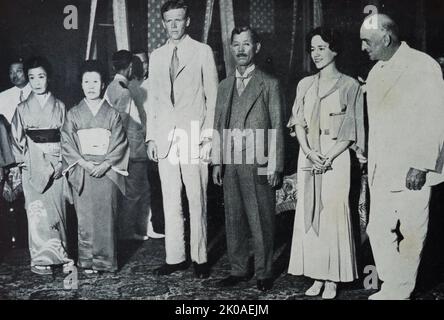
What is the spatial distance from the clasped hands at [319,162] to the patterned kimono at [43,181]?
1701 mm

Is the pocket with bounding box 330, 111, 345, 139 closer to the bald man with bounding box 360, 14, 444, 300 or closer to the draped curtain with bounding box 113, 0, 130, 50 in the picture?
the bald man with bounding box 360, 14, 444, 300

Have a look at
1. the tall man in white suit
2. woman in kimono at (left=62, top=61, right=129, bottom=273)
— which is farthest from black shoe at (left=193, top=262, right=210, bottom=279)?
woman in kimono at (left=62, top=61, right=129, bottom=273)

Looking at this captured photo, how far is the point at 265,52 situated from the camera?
10.4ft

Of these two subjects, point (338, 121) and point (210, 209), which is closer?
point (338, 121)

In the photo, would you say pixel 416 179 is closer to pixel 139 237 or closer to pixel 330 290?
pixel 330 290

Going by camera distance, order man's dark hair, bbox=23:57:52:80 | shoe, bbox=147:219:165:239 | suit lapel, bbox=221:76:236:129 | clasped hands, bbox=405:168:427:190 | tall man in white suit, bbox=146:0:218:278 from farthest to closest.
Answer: shoe, bbox=147:219:165:239 → man's dark hair, bbox=23:57:52:80 → tall man in white suit, bbox=146:0:218:278 → suit lapel, bbox=221:76:236:129 → clasped hands, bbox=405:168:427:190

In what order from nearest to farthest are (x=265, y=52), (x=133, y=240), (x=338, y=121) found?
(x=338, y=121)
(x=265, y=52)
(x=133, y=240)

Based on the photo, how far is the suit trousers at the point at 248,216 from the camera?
3.04m

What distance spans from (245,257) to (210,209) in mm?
393

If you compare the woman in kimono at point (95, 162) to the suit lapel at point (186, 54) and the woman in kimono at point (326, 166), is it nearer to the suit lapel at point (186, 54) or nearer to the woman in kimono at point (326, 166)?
the suit lapel at point (186, 54)

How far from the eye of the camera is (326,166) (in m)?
3.00

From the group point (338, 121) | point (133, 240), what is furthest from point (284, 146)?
point (133, 240)

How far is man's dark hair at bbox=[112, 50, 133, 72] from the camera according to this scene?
10.7ft
